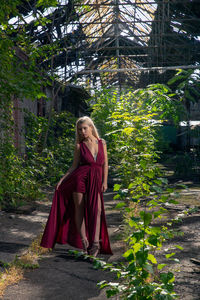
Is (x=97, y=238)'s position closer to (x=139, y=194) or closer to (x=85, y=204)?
(x=85, y=204)

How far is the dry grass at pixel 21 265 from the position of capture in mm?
3970

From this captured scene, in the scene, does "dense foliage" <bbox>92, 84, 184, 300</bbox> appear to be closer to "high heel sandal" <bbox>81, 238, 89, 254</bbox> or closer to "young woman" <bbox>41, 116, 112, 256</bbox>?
"young woman" <bbox>41, 116, 112, 256</bbox>

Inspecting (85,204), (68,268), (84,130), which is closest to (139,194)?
(85,204)

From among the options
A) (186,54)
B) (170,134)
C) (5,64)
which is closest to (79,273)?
(5,64)

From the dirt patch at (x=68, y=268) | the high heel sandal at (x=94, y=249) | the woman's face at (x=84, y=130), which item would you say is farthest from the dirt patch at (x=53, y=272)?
the woman's face at (x=84, y=130)

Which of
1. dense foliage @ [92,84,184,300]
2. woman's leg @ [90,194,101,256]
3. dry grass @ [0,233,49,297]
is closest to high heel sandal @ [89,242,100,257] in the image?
woman's leg @ [90,194,101,256]

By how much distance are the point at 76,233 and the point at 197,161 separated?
1014 cm

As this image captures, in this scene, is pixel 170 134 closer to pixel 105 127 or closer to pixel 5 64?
pixel 105 127

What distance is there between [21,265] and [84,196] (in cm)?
118

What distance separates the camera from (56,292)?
3.71m

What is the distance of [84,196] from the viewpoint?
5199 mm

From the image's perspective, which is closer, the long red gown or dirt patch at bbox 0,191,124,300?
dirt patch at bbox 0,191,124,300

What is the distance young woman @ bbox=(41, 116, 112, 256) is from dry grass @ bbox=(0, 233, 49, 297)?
0.70 feet

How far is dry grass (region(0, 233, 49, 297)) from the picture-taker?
3.97 m
